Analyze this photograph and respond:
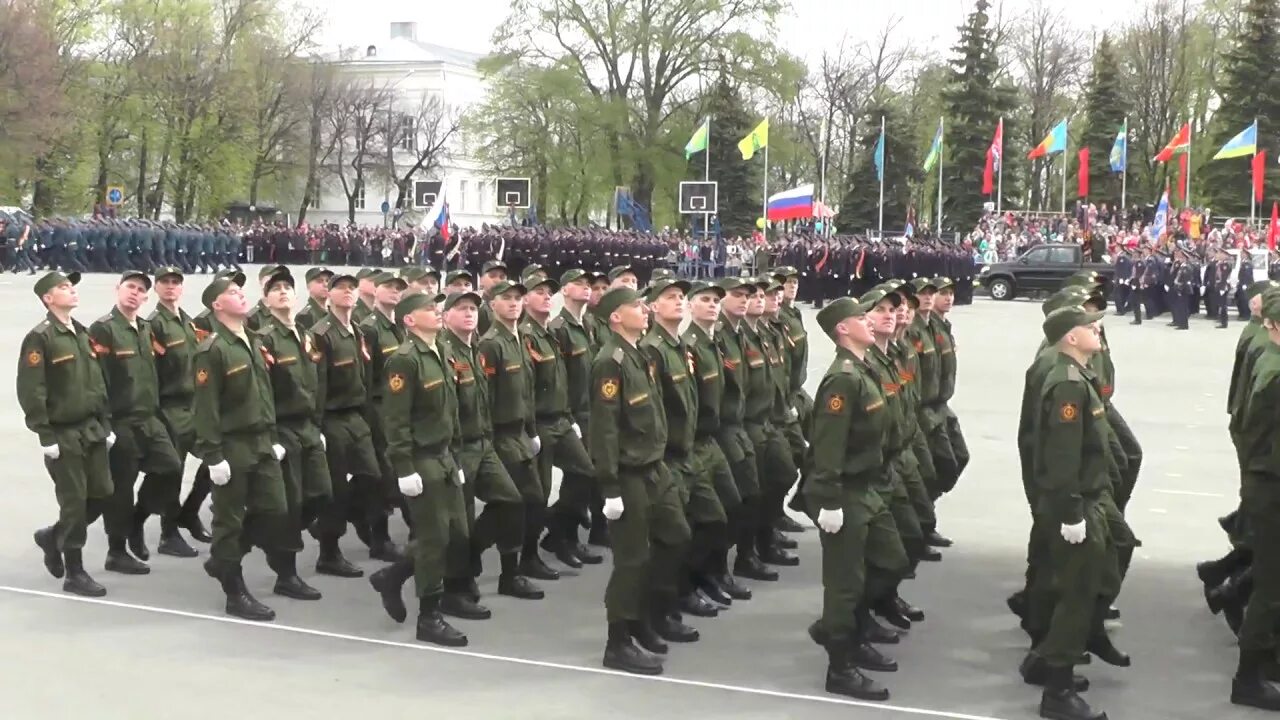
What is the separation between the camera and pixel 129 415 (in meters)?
9.73

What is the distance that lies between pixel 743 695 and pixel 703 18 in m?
53.8

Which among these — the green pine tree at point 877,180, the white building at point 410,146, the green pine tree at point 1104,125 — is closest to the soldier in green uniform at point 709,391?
the green pine tree at point 877,180

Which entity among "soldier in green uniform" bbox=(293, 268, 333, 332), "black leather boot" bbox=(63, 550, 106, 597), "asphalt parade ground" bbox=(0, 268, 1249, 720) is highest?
"soldier in green uniform" bbox=(293, 268, 333, 332)

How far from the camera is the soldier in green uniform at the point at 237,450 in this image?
866 centimetres

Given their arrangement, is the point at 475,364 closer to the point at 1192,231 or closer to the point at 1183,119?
the point at 1192,231

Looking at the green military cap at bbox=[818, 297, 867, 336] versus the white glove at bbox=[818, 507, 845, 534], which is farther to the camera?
the green military cap at bbox=[818, 297, 867, 336]

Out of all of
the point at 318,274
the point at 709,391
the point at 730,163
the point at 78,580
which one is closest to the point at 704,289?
the point at 709,391

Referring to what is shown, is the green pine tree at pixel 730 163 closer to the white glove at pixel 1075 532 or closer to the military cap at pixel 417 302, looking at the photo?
the military cap at pixel 417 302

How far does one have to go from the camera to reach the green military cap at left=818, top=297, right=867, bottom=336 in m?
7.71

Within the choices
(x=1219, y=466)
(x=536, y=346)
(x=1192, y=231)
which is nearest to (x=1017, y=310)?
(x=1192, y=231)

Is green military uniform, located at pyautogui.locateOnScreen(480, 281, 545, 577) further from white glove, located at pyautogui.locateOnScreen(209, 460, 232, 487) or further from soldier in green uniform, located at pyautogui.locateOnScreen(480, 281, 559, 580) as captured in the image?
white glove, located at pyautogui.locateOnScreen(209, 460, 232, 487)

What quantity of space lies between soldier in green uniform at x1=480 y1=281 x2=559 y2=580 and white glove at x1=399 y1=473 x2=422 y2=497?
1176 millimetres

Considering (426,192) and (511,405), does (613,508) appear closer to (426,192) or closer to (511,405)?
(511,405)

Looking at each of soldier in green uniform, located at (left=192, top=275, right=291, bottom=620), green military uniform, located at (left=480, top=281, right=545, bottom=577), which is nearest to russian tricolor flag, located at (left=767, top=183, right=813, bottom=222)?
green military uniform, located at (left=480, top=281, right=545, bottom=577)
